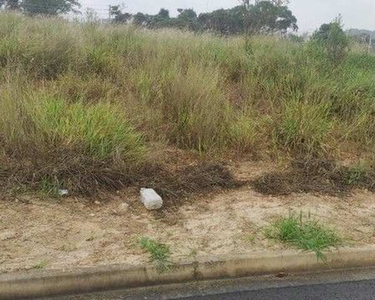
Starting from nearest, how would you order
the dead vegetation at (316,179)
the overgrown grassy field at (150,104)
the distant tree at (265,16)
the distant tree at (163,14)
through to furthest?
the overgrown grassy field at (150,104) < the dead vegetation at (316,179) < the distant tree at (265,16) < the distant tree at (163,14)

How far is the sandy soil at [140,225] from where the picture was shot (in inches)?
129

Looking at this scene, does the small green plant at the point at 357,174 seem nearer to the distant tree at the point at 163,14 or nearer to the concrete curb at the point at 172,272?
the concrete curb at the point at 172,272

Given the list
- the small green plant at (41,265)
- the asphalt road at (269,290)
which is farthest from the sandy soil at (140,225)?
the asphalt road at (269,290)

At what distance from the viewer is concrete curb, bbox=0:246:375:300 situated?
2.92 meters

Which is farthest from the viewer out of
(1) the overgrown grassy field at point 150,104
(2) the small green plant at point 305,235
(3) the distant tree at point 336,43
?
(3) the distant tree at point 336,43

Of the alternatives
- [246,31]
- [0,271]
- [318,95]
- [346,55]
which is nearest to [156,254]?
[0,271]

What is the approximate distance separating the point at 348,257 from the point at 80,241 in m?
2.21

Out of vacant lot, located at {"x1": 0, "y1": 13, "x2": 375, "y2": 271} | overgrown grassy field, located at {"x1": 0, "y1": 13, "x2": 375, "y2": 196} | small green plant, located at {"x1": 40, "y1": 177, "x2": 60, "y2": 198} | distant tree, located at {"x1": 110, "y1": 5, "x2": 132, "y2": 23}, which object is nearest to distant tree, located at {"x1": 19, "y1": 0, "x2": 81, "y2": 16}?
distant tree, located at {"x1": 110, "y1": 5, "x2": 132, "y2": 23}

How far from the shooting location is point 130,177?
4.48m

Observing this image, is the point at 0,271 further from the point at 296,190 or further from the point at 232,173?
the point at 296,190

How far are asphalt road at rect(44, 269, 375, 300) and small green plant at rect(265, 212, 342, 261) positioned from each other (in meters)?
0.24

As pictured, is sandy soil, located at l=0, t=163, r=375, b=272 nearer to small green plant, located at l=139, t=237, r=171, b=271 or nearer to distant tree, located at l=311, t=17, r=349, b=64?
small green plant, located at l=139, t=237, r=171, b=271

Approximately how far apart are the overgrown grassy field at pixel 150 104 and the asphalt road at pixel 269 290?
59.4 inches

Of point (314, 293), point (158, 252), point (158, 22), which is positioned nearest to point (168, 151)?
point (158, 252)
